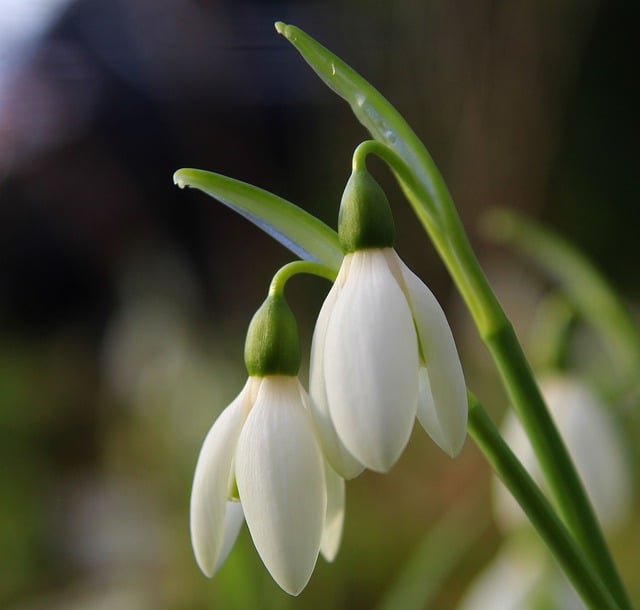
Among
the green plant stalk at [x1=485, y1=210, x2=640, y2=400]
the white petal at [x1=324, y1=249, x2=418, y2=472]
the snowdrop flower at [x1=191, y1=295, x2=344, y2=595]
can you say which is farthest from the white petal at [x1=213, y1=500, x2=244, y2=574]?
the green plant stalk at [x1=485, y1=210, x2=640, y2=400]

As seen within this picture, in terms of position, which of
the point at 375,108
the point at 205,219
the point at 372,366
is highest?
the point at 205,219

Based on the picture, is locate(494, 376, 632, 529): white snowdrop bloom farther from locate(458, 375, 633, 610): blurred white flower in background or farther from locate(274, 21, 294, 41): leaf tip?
locate(274, 21, 294, 41): leaf tip

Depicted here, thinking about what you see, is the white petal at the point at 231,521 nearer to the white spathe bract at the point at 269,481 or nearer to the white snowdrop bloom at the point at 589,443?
the white spathe bract at the point at 269,481

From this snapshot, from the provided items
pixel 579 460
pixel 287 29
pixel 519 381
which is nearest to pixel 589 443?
pixel 579 460

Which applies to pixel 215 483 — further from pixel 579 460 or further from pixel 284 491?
Result: pixel 579 460

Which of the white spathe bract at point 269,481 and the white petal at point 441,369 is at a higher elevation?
the white petal at point 441,369

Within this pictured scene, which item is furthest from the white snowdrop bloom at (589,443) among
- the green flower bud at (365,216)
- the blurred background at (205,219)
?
the blurred background at (205,219)

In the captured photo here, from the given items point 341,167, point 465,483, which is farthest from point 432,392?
point 341,167

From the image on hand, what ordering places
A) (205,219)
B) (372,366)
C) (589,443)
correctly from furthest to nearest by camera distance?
(205,219), (589,443), (372,366)
